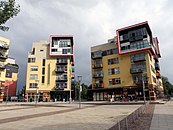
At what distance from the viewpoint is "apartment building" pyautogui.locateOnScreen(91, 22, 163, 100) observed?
43.6m

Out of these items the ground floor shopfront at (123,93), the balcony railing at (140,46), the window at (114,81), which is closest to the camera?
the ground floor shopfront at (123,93)

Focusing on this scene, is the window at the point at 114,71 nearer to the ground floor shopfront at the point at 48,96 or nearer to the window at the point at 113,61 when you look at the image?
the window at the point at 113,61

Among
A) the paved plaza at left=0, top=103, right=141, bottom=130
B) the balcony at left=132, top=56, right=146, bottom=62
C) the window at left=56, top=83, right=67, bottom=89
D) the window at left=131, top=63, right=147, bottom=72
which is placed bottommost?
the paved plaza at left=0, top=103, right=141, bottom=130

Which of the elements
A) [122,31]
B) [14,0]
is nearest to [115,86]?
[122,31]

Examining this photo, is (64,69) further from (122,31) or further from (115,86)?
(122,31)

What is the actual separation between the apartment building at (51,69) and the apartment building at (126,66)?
1016 cm

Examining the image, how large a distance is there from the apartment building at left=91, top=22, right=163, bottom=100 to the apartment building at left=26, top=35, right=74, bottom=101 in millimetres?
10157

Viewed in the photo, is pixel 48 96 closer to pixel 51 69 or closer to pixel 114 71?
pixel 51 69

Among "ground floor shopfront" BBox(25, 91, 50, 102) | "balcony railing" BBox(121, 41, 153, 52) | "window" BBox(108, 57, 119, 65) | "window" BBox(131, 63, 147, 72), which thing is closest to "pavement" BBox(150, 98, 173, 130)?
"window" BBox(131, 63, 147, 72)

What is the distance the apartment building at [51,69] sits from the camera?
183 feet

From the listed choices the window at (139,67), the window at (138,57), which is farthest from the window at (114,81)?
the window at (138,57)

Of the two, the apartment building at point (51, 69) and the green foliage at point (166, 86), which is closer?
the apartment building at point (51, 69)

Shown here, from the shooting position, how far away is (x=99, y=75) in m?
51.7

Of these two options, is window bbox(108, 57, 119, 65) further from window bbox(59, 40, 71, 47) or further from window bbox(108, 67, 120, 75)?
window bbox(59, 40, 71, 47)
